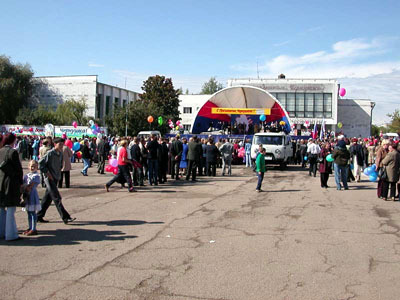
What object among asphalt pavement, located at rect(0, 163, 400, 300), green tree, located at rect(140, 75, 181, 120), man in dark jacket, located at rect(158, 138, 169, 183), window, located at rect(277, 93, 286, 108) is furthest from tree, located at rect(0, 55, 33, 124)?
asphalt pavement, located at rect(0, 163, 400, 300)

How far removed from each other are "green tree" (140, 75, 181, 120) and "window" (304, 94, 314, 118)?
814 inches

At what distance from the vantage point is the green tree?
59656mm

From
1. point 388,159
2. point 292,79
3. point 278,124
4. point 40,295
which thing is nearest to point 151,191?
point 388,159

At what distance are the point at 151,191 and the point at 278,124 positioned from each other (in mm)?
26676

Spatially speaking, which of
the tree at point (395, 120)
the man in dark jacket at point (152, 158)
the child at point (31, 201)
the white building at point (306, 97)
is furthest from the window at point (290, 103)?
the child at point (31, 201)

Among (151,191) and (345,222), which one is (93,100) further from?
(345,222)

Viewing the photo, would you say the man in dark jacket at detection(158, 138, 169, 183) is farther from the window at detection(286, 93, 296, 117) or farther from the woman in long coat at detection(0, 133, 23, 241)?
the window at detection(286, 93, 296, 117)

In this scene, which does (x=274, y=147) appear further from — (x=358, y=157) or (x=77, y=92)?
(x=77, y=92)

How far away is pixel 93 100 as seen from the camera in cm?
5844

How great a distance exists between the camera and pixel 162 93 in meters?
60.2

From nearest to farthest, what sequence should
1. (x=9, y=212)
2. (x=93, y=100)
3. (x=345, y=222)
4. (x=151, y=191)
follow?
(x=9, y=212)
(x=345, y=222)
(x=151, y=191)
(x=93, y=100)

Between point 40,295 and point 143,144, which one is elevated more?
point 143,144

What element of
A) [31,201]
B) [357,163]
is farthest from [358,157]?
[31,201]

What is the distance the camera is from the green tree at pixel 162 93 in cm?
5966
